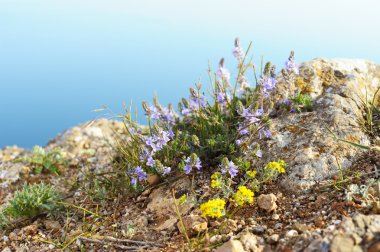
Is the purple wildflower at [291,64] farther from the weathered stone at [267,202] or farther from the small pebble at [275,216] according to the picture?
the small pebble at [275,216]

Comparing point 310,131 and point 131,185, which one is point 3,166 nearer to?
point 131,185

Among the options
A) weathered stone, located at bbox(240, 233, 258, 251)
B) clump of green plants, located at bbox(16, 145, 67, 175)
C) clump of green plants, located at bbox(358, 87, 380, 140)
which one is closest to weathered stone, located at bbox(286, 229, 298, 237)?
weathered stone, located at bbox(240, 233, 258, 251)

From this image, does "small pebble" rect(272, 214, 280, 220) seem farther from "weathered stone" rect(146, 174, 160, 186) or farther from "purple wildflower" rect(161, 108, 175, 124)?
"purple wildflower" rect(161, 108, 175, 124)

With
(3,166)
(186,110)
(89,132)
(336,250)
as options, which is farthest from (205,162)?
(89,132)

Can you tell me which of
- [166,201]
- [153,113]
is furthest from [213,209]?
[153,113]

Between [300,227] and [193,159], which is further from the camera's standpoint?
[193,159]

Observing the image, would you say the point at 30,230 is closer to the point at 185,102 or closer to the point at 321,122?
the point at 185,102
